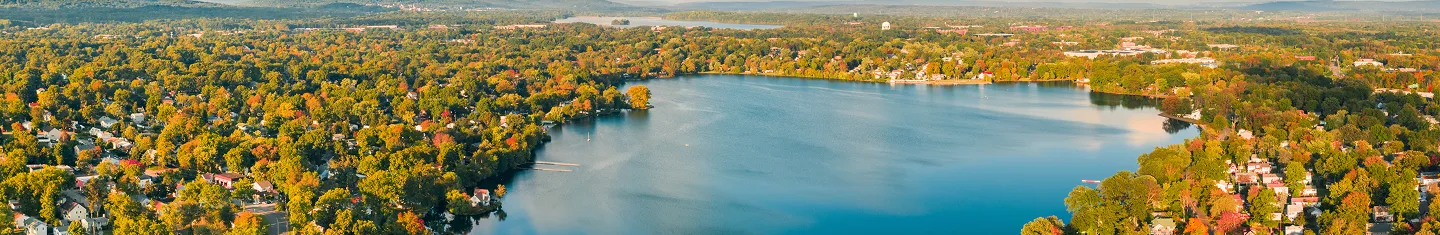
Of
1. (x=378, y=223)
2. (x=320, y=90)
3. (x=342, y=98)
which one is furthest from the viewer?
(x=320, y=90)

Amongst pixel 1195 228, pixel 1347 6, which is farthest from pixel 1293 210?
pixel 1347 6

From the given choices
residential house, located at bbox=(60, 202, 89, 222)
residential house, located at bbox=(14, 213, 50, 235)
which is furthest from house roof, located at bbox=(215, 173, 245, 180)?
residential house, located at bbox=(14, 213, 50, 235)

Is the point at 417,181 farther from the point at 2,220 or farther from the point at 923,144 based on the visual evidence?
the point at 923,144

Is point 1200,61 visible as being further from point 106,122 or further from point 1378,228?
point 106,122

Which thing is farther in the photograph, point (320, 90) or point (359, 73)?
point (359, 73)

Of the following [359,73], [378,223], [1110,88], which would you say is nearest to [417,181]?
[378,223]

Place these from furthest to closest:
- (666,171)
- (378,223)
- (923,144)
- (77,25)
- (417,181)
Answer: (77,25) < (923,144) < (666,171) < (417,181) < (378,223)

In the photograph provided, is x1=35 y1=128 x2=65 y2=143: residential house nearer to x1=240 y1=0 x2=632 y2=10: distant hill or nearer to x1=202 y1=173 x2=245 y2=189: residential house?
x1=202 y1=173 x2=245 y2=189: residential house

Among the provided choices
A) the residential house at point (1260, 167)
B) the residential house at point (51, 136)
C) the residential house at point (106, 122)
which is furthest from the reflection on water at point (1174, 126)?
the residential house at point (51, 136)
